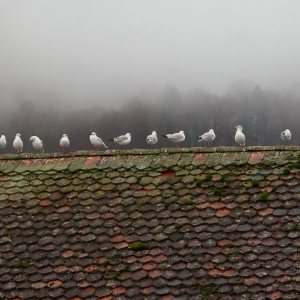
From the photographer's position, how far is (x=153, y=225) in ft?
38.1

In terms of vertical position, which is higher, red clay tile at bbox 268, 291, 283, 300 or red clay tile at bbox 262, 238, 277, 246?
red clay tile at bbox 262, 238, 277, 246

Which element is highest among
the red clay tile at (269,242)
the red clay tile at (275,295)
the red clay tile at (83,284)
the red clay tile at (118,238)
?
the red clay tile at (118,238)

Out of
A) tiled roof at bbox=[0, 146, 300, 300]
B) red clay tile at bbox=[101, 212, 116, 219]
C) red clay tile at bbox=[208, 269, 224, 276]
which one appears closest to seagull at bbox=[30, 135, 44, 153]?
tiled roof at bbox=[0, 146, 300, 300]

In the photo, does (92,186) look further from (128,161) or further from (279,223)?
(279,223)

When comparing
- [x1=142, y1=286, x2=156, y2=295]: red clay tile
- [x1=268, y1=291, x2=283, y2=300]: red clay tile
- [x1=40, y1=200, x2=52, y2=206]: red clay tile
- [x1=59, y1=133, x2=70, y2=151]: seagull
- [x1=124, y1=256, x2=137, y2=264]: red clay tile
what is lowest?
[x1=268, y1=291, x2=283, y2=300]: red clay tile

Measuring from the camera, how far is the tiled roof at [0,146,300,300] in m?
10.5

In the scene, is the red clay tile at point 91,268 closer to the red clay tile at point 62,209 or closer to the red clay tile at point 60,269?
the red clay tile at point 60,269

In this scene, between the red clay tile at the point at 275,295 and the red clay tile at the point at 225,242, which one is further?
the red clay tile at the point at 225,242

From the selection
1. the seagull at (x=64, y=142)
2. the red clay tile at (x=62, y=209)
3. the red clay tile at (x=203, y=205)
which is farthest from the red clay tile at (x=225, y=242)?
the seagull at (x=64, y=142)

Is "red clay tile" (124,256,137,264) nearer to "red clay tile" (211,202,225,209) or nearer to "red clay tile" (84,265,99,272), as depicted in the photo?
"red clay tile" (84,265,99,272)

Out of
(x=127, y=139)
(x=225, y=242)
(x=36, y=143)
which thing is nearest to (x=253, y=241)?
(x=225, y=242)

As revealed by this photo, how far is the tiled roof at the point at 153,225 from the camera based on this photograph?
34.4ft

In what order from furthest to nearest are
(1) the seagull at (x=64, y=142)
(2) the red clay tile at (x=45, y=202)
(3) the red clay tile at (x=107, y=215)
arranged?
(1) the seagull at (x=64, y=142), (2) the red clay tile at (x=45, y=202), (3) the red clay tile at (x=107, y=215)

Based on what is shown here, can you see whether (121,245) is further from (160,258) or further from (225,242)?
(225,242)
